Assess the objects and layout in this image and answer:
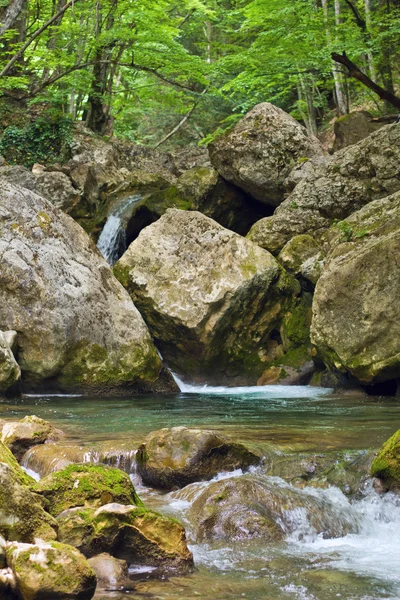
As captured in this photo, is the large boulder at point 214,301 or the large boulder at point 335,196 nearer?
the large boulder at point 214,301

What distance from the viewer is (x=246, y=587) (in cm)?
407

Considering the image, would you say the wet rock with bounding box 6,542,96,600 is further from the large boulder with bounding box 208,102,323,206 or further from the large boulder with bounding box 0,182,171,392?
the large boulder with bounding box 208,102,323,206

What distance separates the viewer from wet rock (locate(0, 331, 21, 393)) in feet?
33.9

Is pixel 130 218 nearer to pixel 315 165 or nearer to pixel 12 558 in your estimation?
pixel 315 165

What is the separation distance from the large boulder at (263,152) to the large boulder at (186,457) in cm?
1123

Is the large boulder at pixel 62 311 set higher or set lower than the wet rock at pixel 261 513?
higher

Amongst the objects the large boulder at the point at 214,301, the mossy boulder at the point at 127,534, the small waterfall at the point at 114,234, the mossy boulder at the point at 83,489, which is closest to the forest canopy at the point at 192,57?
the small waterfall at the point at 114,234

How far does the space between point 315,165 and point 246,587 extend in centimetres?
1329

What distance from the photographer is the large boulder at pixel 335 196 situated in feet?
49.6

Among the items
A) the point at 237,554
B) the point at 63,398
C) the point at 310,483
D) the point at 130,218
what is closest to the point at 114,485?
the point at 237,554

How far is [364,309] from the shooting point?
10898 mm

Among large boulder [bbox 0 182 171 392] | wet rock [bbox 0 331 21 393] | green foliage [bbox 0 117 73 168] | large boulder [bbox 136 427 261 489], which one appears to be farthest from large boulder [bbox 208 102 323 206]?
large boulder [bbox 136 427 261 489]

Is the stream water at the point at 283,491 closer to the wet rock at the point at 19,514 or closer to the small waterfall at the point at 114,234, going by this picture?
the wet rock at the point at 19,514

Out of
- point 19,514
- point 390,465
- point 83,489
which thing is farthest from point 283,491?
point 19,514
